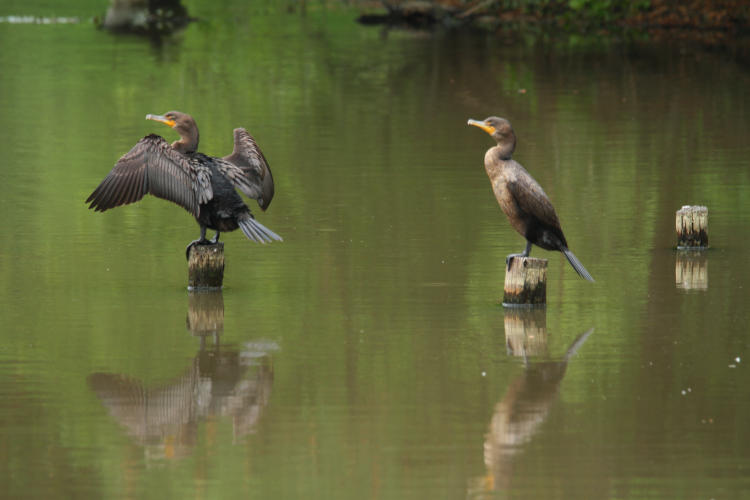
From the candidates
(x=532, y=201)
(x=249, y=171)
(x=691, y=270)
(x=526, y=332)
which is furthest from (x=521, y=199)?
(x=249, y=171)

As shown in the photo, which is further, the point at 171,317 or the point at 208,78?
the point at 208,78

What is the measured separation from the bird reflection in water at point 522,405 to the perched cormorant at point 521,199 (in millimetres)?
872

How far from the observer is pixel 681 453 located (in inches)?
286

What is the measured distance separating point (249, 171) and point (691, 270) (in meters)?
3.71

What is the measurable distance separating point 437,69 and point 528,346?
20.2 metres

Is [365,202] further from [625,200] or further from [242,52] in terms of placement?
[242,52]

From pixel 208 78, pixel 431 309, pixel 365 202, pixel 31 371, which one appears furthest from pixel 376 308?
pixel 208 78

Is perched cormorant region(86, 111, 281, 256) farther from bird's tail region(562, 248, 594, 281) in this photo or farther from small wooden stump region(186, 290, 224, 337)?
bird's tail region(562, 248, 594, 281)

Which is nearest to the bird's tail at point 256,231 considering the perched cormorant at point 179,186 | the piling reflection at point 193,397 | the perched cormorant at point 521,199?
the perched cormorant at point 179,186

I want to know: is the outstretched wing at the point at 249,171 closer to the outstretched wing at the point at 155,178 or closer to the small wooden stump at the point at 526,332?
the outstretched wing at the point at 155,178

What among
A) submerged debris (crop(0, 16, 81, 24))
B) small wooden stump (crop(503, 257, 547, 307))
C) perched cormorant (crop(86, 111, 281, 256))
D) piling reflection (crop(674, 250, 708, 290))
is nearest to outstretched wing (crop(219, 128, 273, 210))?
perched cormorant (crop(86, 111, 281, 256))

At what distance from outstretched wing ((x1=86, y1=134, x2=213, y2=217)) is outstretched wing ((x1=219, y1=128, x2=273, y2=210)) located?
408 millimetres

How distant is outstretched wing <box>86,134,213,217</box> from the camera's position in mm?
10672

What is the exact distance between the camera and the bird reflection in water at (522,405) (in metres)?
7.05
